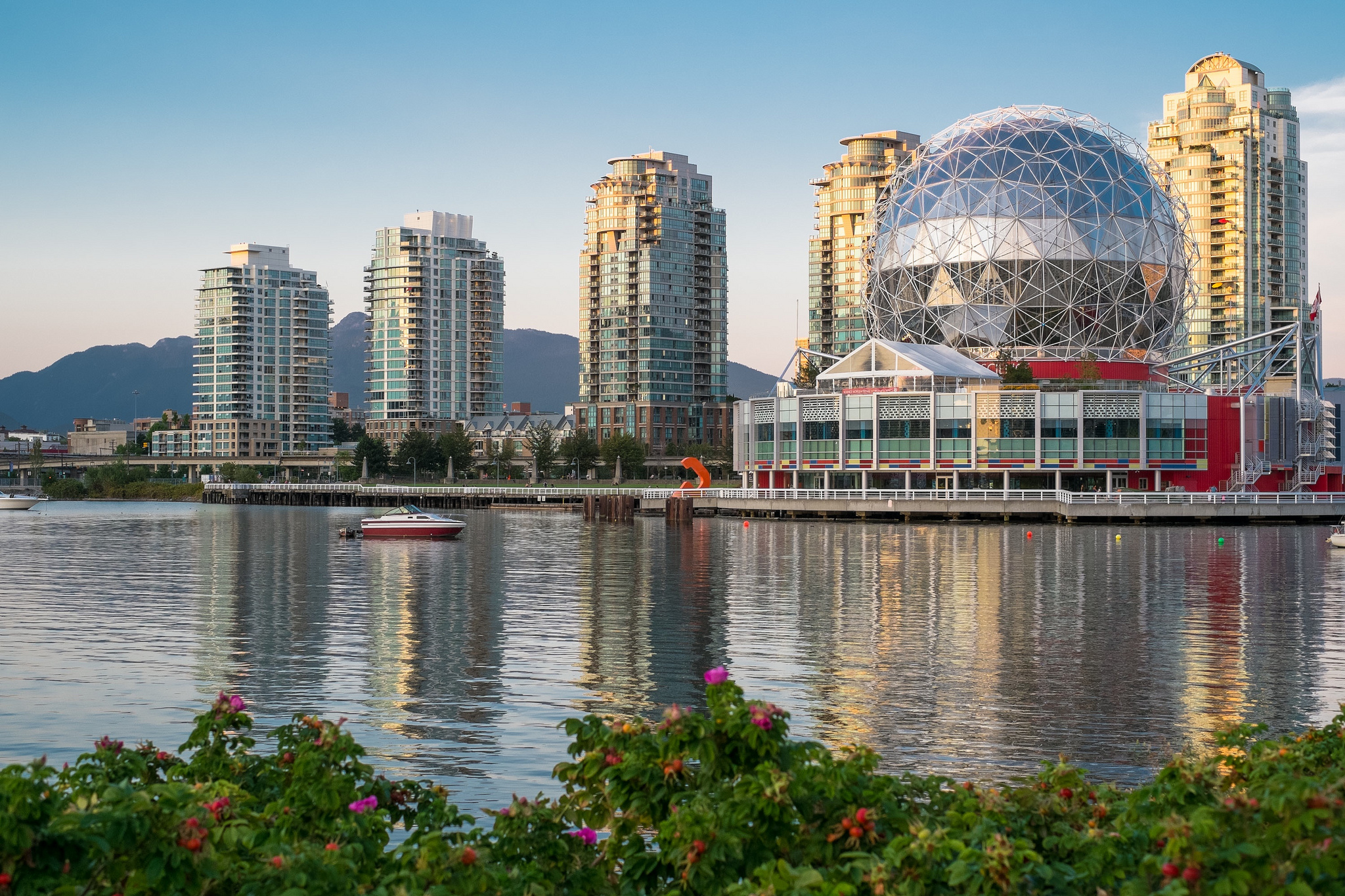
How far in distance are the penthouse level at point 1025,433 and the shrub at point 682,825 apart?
3879 inches

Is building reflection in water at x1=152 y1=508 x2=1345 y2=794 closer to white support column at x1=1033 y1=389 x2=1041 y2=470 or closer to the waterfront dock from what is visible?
the waterfront dock

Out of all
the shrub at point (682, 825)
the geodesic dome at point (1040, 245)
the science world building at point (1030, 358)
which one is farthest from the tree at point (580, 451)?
the shrub at point (682, 825)

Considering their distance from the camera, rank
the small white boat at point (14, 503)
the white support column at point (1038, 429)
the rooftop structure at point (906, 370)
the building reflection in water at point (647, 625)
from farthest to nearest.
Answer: the small white boat at point (14, 503) < the rooftop structure at point (906, 370) < the white support column at point (1038, 429) < the building reflection in water at point (647, 625)

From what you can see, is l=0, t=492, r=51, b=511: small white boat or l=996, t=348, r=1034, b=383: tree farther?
l=0, t=492, r=51, b=511: small white boat

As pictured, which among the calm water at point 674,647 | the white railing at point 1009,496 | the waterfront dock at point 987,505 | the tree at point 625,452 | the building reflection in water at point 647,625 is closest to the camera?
the calm water at point 674,647

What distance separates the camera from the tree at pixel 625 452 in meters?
193

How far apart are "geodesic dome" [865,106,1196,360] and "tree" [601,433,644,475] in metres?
70.1

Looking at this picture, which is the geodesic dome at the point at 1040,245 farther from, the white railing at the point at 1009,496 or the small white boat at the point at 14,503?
the small white boat at the point at 14,503

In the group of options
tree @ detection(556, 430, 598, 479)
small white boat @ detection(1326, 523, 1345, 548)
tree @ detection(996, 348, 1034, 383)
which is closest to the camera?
small white boat @ detection(1326, 523, 1345, 548)

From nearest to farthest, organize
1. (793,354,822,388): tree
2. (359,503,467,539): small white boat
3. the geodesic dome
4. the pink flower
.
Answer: the pink flower
(359,503,467,539): small white boat
the geodesic dome
(793,354,822,388): tree

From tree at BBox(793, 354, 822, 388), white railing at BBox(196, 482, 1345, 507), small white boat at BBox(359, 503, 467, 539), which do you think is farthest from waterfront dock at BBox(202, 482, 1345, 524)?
tree at BBox(793, 354, 822, 388)

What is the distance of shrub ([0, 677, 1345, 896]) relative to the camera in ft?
24.0

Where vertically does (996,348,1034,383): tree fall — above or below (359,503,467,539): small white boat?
above

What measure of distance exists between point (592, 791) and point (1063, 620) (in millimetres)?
28109
